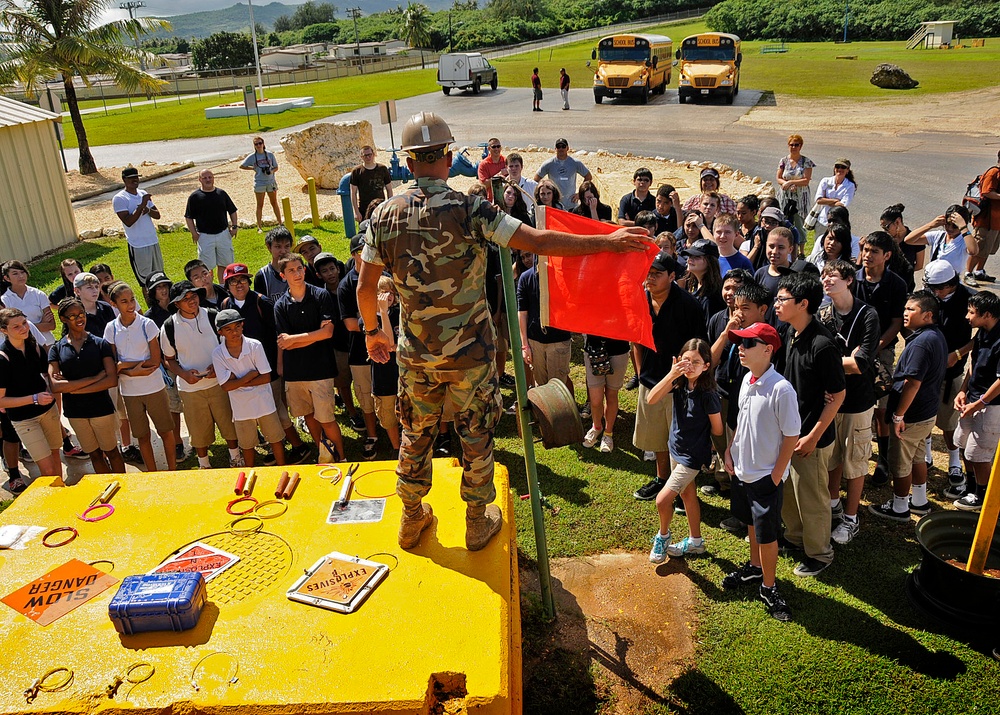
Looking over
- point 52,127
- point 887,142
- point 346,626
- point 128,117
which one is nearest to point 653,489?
point 346,626

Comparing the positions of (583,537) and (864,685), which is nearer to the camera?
(864,685)

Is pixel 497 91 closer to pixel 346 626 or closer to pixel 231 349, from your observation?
pixel 231 349

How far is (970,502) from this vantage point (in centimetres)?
652

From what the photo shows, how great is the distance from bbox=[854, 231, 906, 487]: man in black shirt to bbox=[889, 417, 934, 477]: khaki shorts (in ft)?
1.63

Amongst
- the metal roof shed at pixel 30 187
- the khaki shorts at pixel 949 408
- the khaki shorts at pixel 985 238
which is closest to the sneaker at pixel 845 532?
the khaki shorts at pixel 949 408

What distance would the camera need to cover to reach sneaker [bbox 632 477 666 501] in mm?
6977

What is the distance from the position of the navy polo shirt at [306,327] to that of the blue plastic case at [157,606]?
10.7ft

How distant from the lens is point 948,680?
187 inches

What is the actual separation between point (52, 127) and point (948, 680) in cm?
2020

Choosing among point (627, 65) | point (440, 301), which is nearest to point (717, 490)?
point (440, 301)

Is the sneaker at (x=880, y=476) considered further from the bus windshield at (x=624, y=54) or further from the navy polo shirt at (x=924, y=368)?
the bus windshield at (x=624, y=54)

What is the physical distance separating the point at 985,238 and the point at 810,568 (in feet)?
27.6

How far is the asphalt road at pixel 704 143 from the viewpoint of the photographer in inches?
720

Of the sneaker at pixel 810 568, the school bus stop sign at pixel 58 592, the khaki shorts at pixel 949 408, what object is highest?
the school bus stop sign at pixel 58 592
